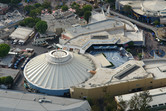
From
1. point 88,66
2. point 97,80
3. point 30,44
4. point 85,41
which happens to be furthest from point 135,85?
point 30,44

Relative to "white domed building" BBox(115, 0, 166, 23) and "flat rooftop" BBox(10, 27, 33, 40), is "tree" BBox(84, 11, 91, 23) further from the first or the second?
"flat rooftop" BBox(10, 27, 33, 40)

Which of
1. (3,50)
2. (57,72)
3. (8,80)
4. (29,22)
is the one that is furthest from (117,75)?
(29,22)

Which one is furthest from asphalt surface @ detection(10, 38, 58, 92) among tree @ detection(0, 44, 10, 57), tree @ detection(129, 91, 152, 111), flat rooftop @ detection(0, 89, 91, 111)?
tree @ detection(129, 91, 152, 111)

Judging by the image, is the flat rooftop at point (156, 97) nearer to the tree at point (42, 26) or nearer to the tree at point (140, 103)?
the tree at point (140, 103)

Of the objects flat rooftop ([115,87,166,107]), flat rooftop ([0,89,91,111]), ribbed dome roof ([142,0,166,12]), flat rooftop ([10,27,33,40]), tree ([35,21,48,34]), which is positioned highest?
ribbed dome roof ([142,0,166,12])

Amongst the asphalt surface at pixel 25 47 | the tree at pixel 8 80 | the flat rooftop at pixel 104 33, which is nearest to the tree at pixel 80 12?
the flat rooftop at pixel 104 33

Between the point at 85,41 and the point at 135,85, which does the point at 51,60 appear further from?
the point at 135,85

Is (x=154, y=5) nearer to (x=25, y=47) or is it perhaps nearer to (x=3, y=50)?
(x=25, y=47)
